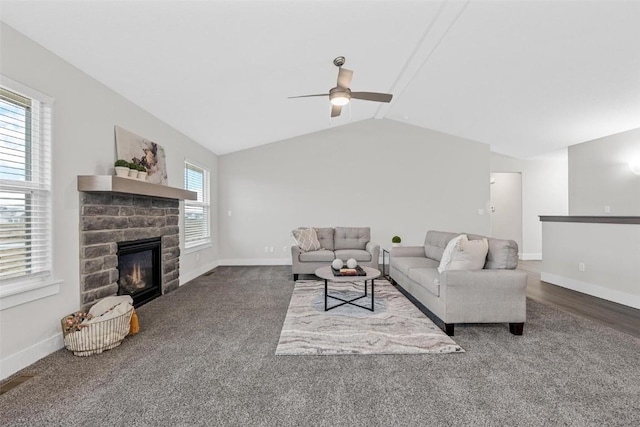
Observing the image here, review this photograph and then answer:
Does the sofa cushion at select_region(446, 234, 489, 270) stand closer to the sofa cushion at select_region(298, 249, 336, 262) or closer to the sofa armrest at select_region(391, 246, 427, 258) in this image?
the sofa armrest at select_region(391, 246, 427, 258)

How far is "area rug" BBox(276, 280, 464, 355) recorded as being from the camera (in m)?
2.60

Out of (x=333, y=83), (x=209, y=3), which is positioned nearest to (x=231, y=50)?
(x=209, y=3)

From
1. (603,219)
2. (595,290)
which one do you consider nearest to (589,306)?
(595,290)

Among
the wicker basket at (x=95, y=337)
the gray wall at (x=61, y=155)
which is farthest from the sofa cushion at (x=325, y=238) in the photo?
the wicker basket at (x=95, y=337)

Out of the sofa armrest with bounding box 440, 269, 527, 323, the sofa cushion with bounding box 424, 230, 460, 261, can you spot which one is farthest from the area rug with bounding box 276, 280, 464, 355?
the sofa cushion with bounding box 424, 230, 460, 261

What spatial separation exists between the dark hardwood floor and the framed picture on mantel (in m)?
5.38

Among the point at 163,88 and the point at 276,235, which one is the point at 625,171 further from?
the point at 163,88

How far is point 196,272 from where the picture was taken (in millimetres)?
5672

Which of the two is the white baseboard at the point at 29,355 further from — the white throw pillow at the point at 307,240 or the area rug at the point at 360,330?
the white throw pillow at the point at 307,240

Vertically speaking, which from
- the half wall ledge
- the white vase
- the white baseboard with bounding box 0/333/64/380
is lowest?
the white baseboard with bounding box 0/333/64/380

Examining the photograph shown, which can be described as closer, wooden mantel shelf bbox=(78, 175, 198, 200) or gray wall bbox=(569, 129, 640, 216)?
wooden mantel shelf bbox=(78, 175, 198, 200)

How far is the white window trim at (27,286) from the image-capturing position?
220 cm

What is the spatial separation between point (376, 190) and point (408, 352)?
482cm

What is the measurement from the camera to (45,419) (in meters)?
1.74
